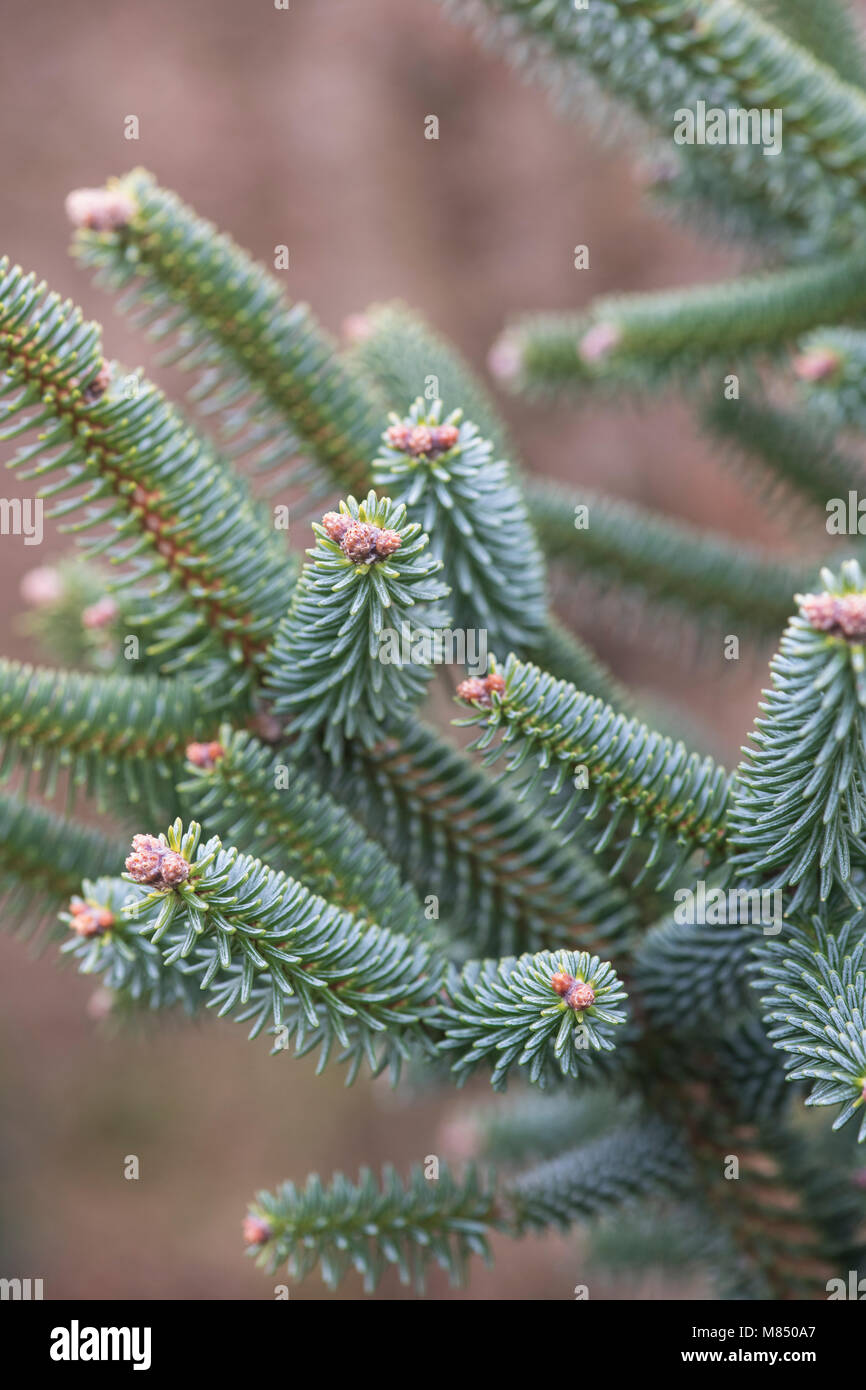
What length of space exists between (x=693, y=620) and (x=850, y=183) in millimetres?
364

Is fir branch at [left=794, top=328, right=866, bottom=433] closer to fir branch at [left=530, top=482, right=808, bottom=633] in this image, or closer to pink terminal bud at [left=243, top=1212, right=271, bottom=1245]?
fir branch at [left=530, top=482, right=808, bottom=633]

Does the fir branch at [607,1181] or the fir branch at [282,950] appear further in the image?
the fir branch at [607,1181]

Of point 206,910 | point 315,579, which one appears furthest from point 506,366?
point 206,910

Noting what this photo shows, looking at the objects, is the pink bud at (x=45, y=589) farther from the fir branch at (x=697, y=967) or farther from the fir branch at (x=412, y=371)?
the fir branch at (x=697, y=967)

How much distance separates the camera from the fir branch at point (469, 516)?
1.84 ft

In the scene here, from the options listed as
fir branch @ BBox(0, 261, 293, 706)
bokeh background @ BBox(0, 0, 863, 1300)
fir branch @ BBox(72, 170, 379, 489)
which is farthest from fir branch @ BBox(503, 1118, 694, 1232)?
bokeh background @ BBox(0, 0, 863, 1300)

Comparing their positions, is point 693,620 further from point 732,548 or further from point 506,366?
point 506,366

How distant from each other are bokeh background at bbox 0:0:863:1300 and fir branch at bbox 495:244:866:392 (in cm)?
130

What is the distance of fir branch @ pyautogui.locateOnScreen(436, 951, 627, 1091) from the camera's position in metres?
0.48

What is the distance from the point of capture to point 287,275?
2.73 meters

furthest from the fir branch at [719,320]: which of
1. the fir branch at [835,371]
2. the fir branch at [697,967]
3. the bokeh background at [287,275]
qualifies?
the bokeh background at [287,275]

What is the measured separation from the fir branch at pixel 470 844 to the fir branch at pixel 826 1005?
144mm
